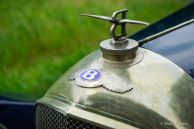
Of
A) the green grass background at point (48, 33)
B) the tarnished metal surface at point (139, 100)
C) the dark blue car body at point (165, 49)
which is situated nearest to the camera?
the tarnished metal surface at point (139, 100)

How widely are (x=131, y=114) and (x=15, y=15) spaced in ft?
11.8

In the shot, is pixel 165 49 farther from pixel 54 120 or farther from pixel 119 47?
pixel 54 120

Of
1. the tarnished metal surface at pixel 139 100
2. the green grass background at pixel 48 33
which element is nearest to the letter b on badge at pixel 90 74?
the tarnished metal surface at pixel 139 100

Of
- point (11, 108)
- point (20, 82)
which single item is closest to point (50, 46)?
point (20, 82)

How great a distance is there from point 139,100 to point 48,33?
323 cm

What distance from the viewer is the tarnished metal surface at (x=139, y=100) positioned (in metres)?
1.20

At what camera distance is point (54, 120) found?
1.28 meters

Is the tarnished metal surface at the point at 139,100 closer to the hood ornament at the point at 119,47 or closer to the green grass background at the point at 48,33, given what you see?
the hood ornament at the point at 119,47

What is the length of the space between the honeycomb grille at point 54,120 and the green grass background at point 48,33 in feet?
6.90

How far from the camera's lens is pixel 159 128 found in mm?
1200

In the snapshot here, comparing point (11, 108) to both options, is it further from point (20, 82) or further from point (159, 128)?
point (20, 82)

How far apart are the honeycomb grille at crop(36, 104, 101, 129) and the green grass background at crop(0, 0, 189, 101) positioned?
82.8 inches

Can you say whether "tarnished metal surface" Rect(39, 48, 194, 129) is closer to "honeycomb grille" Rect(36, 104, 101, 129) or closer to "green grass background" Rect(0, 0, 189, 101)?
"honeycomb grille" Rect(36, 104, 101, 129)

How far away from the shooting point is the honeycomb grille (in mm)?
1202
